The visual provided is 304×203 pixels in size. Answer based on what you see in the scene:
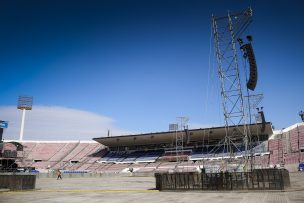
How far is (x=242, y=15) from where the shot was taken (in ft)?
104

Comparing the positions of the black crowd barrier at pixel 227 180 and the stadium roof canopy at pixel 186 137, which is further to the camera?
the stadium roof canopy at pixel 186 137

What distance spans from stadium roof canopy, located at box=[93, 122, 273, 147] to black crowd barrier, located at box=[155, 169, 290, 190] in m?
40.0

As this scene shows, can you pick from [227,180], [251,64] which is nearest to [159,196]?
[227,180]

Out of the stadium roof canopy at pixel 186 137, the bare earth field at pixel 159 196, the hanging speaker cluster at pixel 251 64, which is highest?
the hanging speaker cluster at pixel 251 64

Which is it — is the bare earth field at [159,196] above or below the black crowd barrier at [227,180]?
below

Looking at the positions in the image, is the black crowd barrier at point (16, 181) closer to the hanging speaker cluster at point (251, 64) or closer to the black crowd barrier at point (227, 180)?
the black crowd barrier at point (227, 180)

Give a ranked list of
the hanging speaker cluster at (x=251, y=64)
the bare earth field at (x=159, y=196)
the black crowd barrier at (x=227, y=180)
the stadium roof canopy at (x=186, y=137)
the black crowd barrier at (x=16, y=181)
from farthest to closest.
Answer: the stadium roof canopy at (x=186, y=137) < the hanging speaker cluster at (x=251, y=64) < the black crowd barrier at (x=16, y=181) < the black crowd barrier at (x=227, y=180) < the bare earth field at (x=159, y=196)

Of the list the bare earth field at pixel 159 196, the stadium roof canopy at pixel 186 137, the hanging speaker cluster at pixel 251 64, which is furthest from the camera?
the stadium roof canopy at pixel 186 137

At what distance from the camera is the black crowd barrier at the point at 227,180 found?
18.7 meters

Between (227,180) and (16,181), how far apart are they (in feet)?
56.0

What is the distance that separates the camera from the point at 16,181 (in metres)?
22.7

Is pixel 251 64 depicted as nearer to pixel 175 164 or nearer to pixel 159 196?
pixel 159 196

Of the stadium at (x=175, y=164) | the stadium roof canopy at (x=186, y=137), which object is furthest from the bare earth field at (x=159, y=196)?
the stadium roof canopy at (x=186, y=137)

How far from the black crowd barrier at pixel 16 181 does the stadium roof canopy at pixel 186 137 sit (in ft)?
146
